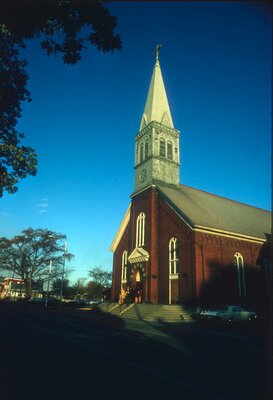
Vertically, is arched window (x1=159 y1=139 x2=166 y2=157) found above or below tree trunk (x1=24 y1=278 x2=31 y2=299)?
above

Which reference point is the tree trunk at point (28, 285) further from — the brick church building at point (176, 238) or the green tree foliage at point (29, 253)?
the brick church building at point (176, 238)

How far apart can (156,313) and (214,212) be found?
45.2 feet

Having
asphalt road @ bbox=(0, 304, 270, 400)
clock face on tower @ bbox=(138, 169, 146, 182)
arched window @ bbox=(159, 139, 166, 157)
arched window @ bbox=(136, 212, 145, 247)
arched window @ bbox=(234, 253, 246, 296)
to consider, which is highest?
arched window @ bbox=(159, 139, 166, 157)

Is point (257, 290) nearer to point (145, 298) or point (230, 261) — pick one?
point (230, 261)

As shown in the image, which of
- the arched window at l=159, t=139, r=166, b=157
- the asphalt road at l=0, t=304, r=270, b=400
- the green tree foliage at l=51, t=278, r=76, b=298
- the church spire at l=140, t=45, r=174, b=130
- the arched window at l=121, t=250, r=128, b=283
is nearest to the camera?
the asphalt road at l=0, t=304, r=270, b=400

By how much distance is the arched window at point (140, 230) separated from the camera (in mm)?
32250

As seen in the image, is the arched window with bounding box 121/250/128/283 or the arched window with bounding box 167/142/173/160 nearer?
the arched window with bounding box 121/250/128/283

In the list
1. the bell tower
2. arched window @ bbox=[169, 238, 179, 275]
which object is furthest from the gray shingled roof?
arched window @ bbox=[169, 238, 179, 275]

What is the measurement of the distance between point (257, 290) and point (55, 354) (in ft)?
85.7

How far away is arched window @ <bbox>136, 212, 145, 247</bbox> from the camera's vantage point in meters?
32.2

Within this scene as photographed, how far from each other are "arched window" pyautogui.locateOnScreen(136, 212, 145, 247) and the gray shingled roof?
165 inches

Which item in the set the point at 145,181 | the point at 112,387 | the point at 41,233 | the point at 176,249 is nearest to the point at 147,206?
the point at 145,181

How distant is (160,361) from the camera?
7.63 m

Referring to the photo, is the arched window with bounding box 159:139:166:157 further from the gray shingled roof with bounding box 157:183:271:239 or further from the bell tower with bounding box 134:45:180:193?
the gray shingled roof with bounding box 157:183:271:239
